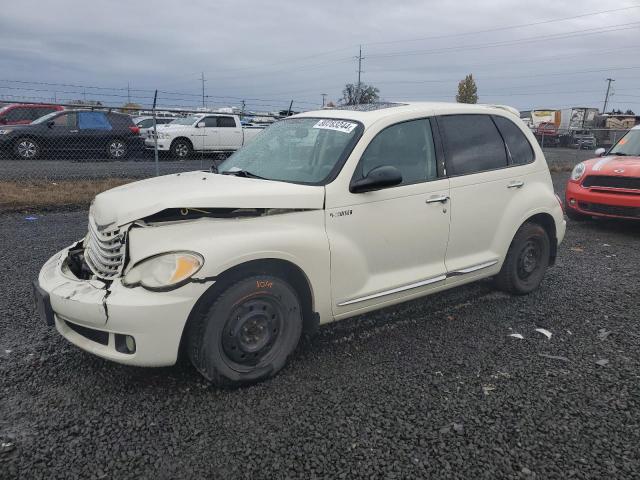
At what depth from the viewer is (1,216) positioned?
791 centimetres

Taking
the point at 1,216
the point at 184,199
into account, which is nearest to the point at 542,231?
the point at 184,199

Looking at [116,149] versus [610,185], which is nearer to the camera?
[610,185]

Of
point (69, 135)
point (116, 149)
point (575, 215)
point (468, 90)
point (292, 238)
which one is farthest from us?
point (468, 90)

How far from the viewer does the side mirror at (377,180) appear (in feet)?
11.1

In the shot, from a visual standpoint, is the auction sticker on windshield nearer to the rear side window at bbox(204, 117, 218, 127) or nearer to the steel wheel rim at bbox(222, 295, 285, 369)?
the steel wheel rim at bbox(222, 295, 285, 369)

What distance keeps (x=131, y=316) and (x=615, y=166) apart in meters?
7.50

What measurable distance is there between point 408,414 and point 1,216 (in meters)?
7.56

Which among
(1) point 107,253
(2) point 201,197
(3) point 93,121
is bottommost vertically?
(1) point 107,253

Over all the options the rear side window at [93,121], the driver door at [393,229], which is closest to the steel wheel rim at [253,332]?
the driver door at [393,229]

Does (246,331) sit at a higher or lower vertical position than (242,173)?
lower

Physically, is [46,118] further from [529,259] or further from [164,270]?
[529,259]

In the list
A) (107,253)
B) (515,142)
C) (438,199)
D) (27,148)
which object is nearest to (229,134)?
(27,148)

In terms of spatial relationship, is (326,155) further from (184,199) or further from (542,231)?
(542,231)

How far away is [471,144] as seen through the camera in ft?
14.1
